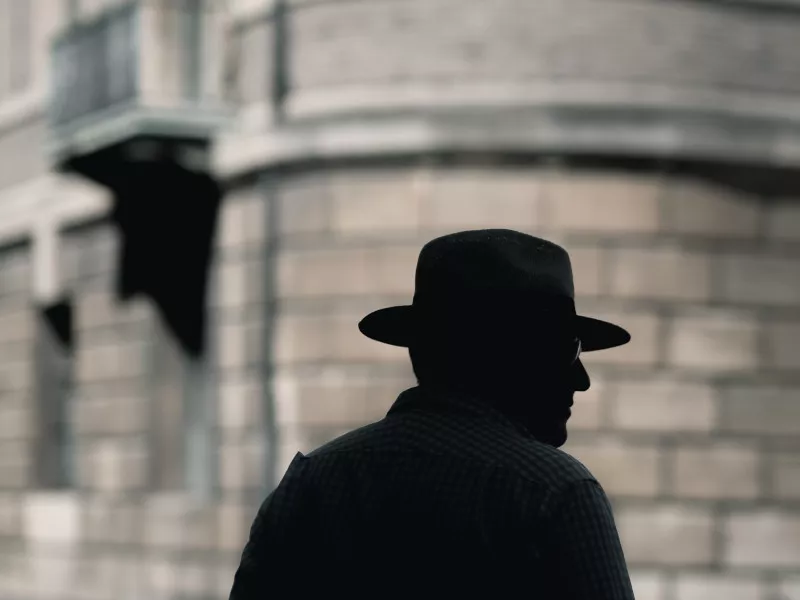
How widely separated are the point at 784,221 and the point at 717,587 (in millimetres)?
2316

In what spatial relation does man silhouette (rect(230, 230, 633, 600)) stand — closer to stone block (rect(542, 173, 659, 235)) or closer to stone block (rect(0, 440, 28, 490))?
stone block (rect(542, 173, 659, 235))

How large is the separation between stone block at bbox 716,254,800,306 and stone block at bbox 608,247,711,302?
0.43ft

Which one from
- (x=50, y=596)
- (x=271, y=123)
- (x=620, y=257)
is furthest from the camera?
(x=50, y=596)

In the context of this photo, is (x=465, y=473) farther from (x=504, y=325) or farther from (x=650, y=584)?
(x=650, y=584)

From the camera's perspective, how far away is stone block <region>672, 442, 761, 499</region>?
1101 cm

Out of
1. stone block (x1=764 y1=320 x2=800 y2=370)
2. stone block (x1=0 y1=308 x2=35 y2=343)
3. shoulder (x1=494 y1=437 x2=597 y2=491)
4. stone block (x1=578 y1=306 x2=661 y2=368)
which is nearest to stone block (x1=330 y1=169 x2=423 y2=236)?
stone block (x1=578 y1=306 x2=661 y2=368)

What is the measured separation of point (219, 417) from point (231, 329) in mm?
612

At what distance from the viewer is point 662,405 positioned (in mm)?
11008

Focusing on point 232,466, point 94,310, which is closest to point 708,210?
point 232,466

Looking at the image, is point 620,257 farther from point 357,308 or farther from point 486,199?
point 357,308

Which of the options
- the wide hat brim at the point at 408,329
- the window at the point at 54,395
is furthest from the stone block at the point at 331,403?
the wide hat brim at the point at 408,329

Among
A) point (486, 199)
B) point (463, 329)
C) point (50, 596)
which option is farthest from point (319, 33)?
point (463, 329)

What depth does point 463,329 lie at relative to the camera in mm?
2818

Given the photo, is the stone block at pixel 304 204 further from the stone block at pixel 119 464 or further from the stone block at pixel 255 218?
the stone block at pixel 119 464
